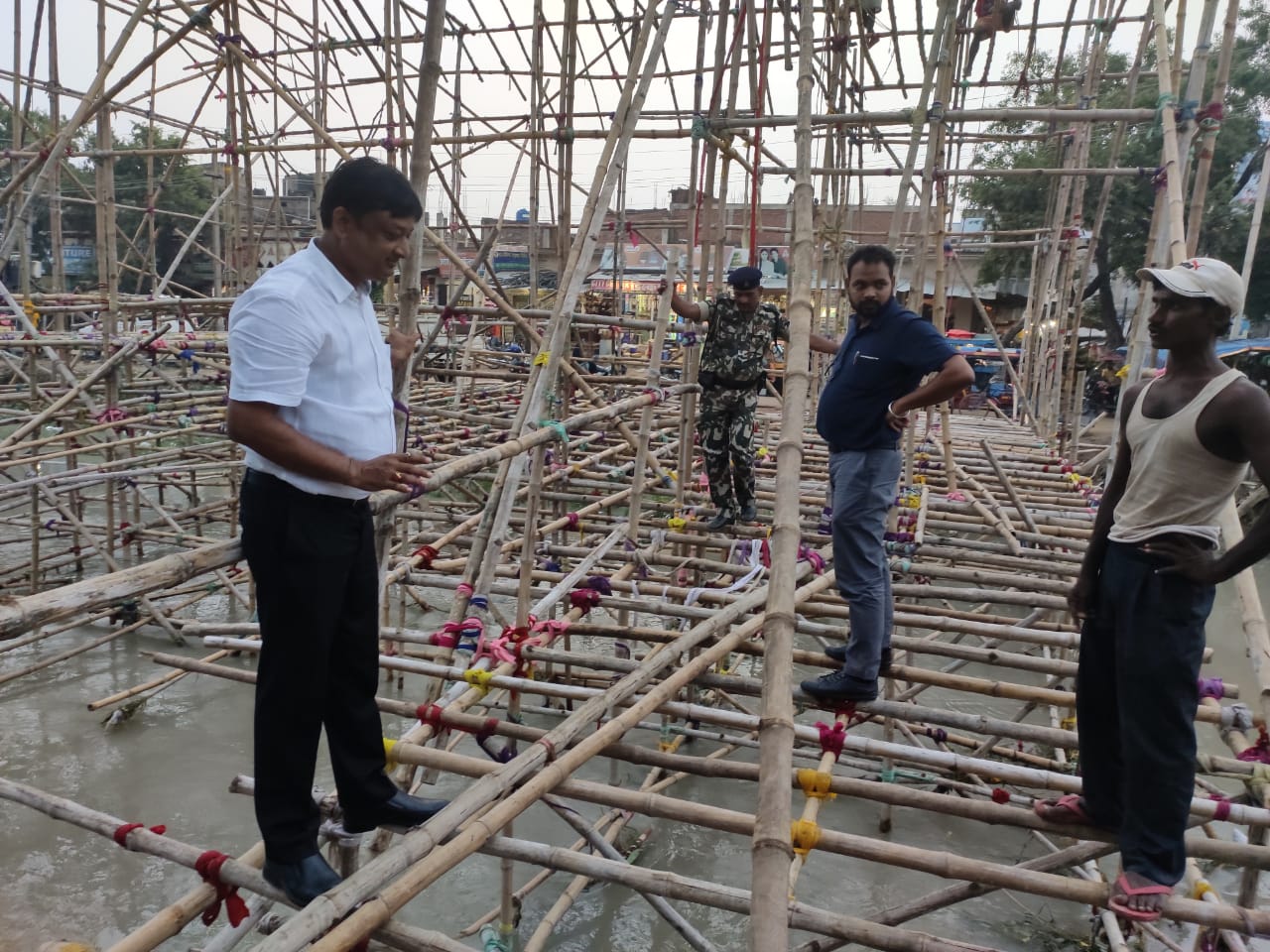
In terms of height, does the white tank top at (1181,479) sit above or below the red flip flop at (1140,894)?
above

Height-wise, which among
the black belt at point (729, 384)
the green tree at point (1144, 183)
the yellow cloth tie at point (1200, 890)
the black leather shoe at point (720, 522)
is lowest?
the yellow cloth tie at point (1200, 890)

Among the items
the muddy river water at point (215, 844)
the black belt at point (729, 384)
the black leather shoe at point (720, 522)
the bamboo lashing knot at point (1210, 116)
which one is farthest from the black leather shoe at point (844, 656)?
the bamboo lashing knot at point (1210, 116)

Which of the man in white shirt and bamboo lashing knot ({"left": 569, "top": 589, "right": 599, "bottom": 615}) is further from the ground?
the man in white shirt

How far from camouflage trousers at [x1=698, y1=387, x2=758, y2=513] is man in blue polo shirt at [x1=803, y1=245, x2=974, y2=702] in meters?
2.18

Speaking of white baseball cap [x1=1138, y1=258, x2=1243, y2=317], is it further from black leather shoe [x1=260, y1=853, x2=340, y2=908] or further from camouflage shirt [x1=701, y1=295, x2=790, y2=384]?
camouflage shirt [x1=701, y1=295, x2=790, y2=384]

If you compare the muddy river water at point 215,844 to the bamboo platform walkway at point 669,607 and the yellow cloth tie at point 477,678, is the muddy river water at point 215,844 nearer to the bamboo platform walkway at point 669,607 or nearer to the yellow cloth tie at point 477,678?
the bamboo platform walkway at point 669,607

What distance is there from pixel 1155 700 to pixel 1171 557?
0.37 meters

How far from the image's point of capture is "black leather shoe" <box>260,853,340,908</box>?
1.94 m

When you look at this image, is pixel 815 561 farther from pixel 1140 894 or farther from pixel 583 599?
pixel 1140 894

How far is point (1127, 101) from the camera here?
352 inches

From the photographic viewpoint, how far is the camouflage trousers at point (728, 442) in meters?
5.54

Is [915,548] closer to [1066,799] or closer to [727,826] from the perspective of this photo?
[1066,799]

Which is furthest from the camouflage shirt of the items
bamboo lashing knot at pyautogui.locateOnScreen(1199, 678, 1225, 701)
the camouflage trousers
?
bamboo lashing knot at pyautogui.locateOnScreen(1199, 678, 1225, 701)

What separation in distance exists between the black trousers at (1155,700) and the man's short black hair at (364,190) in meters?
2.07
